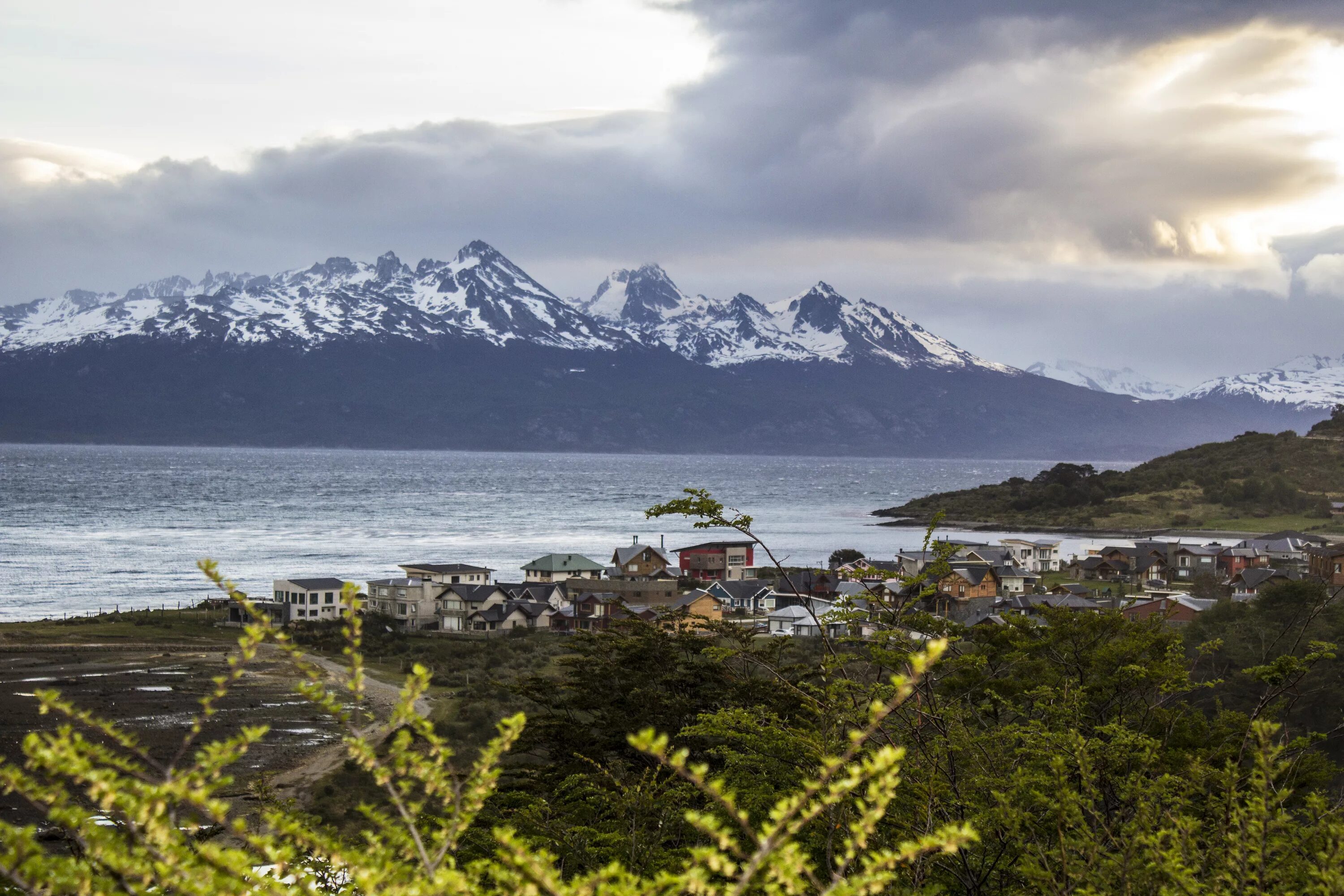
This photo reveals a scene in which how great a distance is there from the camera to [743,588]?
67.3 m

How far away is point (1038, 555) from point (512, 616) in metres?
41.6

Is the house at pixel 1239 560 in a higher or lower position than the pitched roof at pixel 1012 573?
higher

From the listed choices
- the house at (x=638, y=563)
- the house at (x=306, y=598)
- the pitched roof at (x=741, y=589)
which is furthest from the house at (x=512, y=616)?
Answer: the pitched roof at (x=741, y=589)

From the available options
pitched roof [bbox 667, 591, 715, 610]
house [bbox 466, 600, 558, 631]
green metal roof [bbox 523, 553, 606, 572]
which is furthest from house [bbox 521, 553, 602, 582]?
pitched roof [bbox 667, 591, 715, 610]

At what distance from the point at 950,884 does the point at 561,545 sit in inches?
3490

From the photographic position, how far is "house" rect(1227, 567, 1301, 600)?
57875mm

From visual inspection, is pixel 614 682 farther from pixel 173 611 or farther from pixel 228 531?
pixel 228 531

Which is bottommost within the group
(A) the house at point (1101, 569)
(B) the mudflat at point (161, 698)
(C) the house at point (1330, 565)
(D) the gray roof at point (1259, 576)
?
(B) the mudflat at point (161, 698)

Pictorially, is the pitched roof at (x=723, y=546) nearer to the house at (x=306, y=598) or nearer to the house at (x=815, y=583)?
the house at (x=815, y=583)

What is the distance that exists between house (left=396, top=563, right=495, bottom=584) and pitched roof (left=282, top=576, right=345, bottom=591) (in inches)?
192

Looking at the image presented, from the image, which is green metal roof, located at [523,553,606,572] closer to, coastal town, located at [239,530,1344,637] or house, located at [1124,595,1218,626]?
coastal town, located at [239,530,1344,637]

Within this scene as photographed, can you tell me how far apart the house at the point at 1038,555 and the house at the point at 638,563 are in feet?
85.6

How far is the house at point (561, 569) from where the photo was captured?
71000 mm

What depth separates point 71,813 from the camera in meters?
4.04
